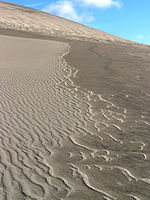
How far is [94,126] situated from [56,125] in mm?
900

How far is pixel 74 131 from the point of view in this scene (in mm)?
6617

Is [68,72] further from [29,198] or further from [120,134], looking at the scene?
[29,198]

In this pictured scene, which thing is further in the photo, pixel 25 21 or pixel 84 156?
pixel 25 21

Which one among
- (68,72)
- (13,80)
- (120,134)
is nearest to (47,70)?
(68,72)

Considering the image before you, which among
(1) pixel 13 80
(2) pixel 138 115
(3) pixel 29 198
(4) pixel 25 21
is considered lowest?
(3) pixel 29 198

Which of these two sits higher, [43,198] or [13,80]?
[13,80]

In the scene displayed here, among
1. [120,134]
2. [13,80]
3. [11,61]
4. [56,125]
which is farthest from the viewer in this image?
[11,61]

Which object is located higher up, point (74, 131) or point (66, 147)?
point (74, 131)

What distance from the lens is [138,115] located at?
7715 mm

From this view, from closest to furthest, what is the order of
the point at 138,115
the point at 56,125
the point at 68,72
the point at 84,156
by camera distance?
the point at 84,156 < the point at 56,125 < the point at 138,115 < the point at 68,72

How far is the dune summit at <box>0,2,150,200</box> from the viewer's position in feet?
14.1

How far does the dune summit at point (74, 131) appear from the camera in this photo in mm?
4301

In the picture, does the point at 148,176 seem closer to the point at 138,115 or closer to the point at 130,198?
the point at 130,198

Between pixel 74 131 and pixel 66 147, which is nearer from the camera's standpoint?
pixel 66 147
